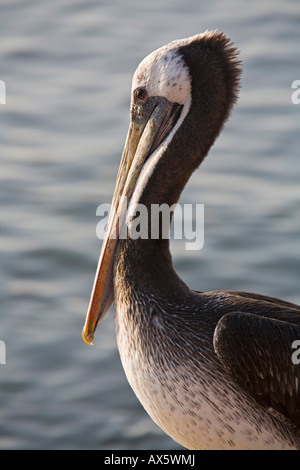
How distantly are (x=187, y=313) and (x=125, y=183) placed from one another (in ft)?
2.09

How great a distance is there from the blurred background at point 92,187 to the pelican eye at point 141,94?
188 centimetres

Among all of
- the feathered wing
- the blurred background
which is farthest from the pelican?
the blurred background

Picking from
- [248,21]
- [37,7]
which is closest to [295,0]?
[248,21]

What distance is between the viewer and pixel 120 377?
6.60m

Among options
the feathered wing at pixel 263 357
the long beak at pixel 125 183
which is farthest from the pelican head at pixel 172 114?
the feathered wing at pixel 263 357

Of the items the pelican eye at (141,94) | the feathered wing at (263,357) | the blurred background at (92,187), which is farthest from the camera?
the blurred background at (92,187)

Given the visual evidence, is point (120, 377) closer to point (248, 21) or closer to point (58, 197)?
point (58, 197)

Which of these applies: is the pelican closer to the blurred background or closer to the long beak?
the long beak

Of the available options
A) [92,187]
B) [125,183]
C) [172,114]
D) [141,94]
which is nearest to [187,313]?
[125,183]

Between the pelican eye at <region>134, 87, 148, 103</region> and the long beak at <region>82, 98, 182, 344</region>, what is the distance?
0.20 feet

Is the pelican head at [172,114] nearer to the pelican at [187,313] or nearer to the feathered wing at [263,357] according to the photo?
the pelican at [187,313]

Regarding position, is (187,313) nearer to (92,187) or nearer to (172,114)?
(172,114)

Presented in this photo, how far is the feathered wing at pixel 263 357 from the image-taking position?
4.84 meters

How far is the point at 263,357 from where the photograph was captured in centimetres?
489
